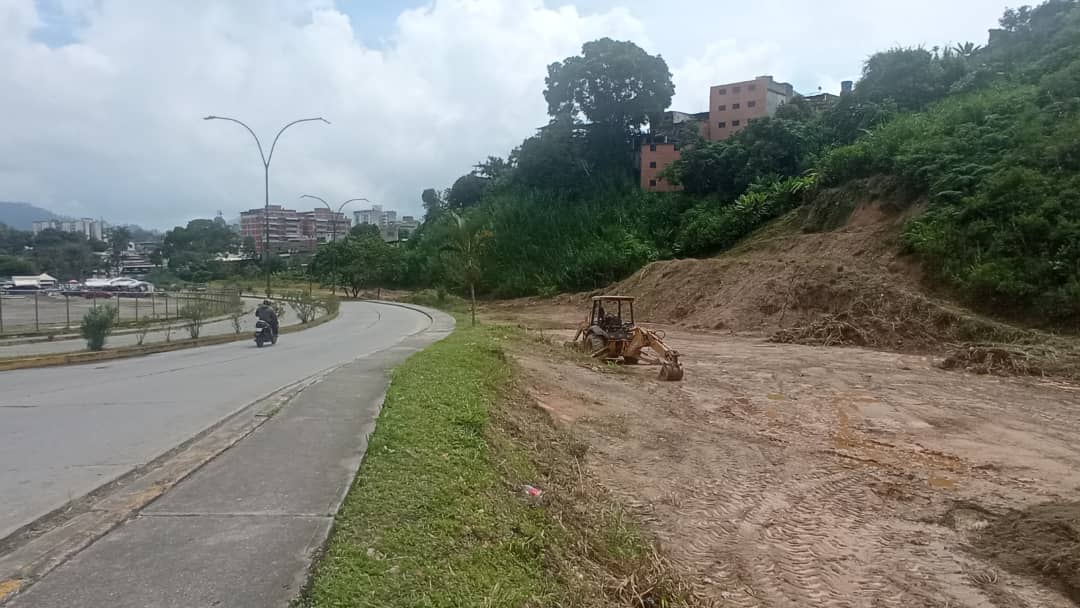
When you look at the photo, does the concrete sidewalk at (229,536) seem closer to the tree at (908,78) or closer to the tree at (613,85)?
the tree at (908,78)

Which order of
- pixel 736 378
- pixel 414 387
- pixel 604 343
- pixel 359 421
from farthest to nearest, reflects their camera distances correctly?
pixel 604 343 → pixel 736 378 → pixel 414 387 → pixel 359 421

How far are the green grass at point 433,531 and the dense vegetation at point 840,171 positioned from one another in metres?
20.4

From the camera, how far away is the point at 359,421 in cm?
816

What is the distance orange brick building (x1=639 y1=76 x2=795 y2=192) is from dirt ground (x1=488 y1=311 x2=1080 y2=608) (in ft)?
134

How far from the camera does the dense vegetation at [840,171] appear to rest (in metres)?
22.5

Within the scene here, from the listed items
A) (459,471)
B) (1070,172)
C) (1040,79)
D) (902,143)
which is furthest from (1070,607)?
(1040,79)

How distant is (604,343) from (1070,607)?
12.9 meters

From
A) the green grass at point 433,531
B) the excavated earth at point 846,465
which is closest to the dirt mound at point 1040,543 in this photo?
the excavated earth at point 846,465

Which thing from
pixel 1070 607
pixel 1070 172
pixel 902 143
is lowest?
pixel 1070 607

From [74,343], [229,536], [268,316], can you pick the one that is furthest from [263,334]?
[229,536]

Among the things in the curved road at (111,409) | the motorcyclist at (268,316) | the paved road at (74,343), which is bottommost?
the paved road at (74,343)

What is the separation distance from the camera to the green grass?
146 inches

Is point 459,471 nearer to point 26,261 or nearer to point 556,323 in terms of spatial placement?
point 556,323

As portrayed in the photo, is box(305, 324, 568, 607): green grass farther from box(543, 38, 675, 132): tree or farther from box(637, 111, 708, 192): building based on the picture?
box(543, 38, 675, 132): tree
